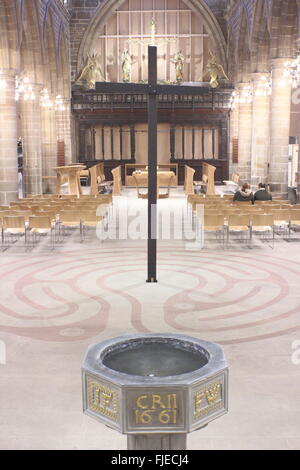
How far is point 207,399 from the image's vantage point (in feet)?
11.0

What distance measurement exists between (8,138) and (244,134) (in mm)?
14677


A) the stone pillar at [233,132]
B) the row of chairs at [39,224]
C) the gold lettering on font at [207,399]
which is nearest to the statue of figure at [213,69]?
the stone pillar at [233,132]

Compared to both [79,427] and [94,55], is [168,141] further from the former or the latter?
[79,427]

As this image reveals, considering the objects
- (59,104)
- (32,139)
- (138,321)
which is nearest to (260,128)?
(32,139)

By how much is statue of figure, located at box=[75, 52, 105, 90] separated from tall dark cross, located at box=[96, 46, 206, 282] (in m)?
24.0

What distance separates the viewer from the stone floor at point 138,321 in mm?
5188

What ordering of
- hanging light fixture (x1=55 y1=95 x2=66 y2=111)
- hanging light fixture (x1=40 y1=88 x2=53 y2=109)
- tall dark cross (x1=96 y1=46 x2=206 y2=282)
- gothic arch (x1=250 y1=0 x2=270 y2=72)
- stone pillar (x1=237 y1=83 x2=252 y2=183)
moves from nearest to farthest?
tall dark cross (x1=96 y1=46 x2=206 y2=282), gothic arch (x1=250 y1=0 x2=270 y2=72), hanging light fixture (x1=40 y1=88 x2=53 y2=109), stone pillar (x1=237 y1=83 x2=252 y2=183), hanging light fixture (x1=55 y1=95 x2=66 y2=111)

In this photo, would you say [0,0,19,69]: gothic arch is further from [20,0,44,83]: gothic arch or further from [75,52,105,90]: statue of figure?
[75,52,105,90]: statue of figure

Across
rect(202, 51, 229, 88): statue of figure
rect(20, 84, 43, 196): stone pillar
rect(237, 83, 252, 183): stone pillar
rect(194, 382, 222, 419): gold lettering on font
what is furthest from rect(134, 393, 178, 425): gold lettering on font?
rect(202, 51, 229, 88): statue of figure

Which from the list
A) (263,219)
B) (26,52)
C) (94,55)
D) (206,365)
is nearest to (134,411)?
(206,365)

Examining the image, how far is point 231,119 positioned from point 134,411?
109 ft

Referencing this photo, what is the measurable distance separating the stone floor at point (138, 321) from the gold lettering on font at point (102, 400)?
5.34 feet

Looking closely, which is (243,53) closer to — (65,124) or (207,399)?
(65,124)

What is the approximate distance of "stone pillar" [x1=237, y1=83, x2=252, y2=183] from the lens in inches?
1217
